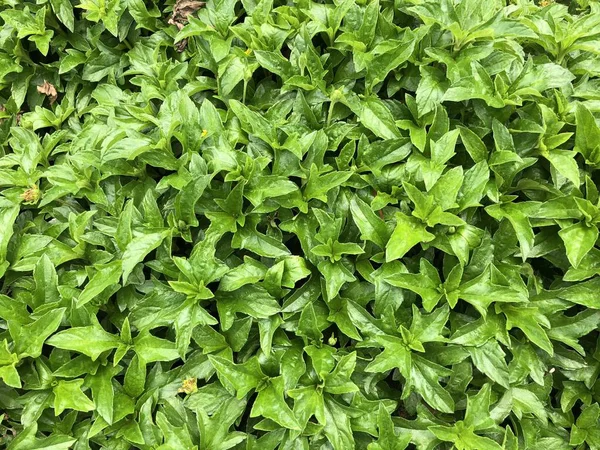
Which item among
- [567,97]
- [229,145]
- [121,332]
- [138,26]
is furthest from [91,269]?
[567,97]

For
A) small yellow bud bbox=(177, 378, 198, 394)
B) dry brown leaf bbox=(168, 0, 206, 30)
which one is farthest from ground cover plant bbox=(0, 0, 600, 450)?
dry brown leaf bbox=(168, 0, 206, 30)

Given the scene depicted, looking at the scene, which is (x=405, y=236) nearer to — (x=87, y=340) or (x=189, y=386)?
(x=189, y=386)

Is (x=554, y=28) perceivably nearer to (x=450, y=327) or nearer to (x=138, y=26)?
(x=450, y=327)

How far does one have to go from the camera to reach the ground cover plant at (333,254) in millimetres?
1953

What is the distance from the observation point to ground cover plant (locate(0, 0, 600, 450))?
1.95 meters

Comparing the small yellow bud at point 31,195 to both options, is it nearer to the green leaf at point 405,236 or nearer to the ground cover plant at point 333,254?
the ground cover plant at point 333,254

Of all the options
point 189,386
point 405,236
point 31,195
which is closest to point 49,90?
point 31,195

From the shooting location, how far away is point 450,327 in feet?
6.75

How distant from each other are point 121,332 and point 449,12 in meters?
1.89

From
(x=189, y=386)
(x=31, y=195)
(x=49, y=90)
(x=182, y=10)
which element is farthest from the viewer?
(x=49, y=90)

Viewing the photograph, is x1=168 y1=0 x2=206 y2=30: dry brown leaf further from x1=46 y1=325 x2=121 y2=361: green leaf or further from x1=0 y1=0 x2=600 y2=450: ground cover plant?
x1=46 y1=325 x2=121 y2=361: green leaf

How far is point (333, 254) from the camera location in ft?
6.66

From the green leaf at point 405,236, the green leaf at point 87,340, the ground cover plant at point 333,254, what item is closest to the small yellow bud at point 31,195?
the ground cover plant at point 333,254

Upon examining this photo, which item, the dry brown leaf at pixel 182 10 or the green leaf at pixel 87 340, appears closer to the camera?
the green leaf at pixel 87 340
